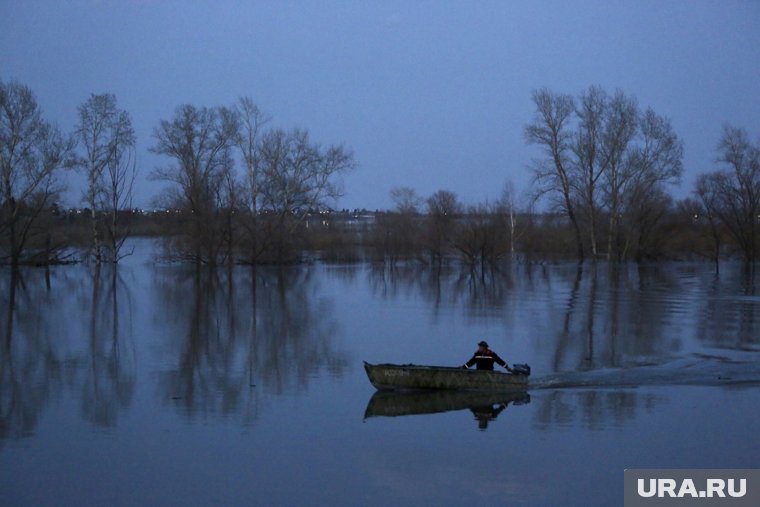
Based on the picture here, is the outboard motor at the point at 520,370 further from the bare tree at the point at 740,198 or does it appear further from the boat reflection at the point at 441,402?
the bare tree at the point at 740,198

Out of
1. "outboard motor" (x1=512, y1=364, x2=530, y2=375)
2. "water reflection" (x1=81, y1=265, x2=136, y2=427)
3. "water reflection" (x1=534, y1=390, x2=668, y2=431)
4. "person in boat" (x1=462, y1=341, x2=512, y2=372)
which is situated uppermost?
"person in boat" (x1=462, y1=341, x2=512, y2=372)

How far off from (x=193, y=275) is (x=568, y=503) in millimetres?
40683

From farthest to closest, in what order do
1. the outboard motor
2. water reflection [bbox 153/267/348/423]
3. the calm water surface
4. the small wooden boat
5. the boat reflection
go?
water reflection [bbox 153/267/348/423], the outboard motor, the small wooden boat, the boat reflection, the calm water surface

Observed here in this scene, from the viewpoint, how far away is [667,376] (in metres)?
17.0

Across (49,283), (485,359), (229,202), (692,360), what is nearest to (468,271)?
(229,202)

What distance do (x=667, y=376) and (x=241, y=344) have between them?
951 centimetres

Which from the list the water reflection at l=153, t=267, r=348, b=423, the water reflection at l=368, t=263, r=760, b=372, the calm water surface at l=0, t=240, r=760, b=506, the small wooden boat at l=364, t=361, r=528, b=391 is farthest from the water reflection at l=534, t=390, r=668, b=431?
the water reflection at l=153, t=267, r=348, b=423

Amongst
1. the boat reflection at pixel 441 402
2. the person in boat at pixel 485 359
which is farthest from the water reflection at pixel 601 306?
the boat reflection at pixel 441 402

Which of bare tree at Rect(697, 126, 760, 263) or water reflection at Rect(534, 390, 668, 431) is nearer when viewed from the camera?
water reflection at Rect(534, 390, 668, 431)

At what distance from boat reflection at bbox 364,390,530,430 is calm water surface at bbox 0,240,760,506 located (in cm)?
6

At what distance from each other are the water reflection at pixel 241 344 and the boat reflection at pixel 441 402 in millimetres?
1833

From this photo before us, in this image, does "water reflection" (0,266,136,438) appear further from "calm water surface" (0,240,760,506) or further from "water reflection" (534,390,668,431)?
"water reflection" (534,390,668,431)

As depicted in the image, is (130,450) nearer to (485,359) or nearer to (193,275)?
(485,359)

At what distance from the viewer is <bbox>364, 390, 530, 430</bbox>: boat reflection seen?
13.7 m
